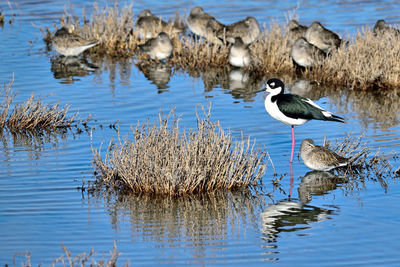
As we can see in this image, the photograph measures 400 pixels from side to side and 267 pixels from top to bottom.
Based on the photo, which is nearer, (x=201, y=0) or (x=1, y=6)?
(x=1, y=6)

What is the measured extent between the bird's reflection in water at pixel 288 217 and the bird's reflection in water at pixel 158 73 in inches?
270

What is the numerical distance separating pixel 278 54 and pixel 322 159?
Result: 7.30 metres

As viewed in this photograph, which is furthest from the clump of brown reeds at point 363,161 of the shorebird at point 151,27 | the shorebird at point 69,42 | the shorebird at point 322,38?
the shorebird at point 151,27

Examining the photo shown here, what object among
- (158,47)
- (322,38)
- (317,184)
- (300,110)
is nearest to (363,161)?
(317,184)

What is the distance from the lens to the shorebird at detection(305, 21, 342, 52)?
17.8 meters

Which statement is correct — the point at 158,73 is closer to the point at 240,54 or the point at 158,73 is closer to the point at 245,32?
the point at 240,54

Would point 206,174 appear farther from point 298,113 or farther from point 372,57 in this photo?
point 372,57

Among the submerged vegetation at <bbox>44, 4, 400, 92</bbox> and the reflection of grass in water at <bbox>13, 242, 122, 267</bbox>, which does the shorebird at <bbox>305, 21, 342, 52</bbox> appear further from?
the reflection of grass in water at <bbox>13, 242, 122, 267</bbox>

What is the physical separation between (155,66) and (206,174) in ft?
30.1

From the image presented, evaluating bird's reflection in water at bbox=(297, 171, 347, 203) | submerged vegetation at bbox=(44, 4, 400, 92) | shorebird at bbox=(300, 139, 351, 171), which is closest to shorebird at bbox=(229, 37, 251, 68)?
submerged vegetation at bbox=(44, 4, 400, 92)

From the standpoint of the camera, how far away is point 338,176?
10078mm

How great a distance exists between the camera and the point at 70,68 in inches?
687

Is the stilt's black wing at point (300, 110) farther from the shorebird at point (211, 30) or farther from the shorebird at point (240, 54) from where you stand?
the shorebird at point (211, 30)

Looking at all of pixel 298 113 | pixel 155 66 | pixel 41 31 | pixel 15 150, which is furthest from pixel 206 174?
pixel 41 31
